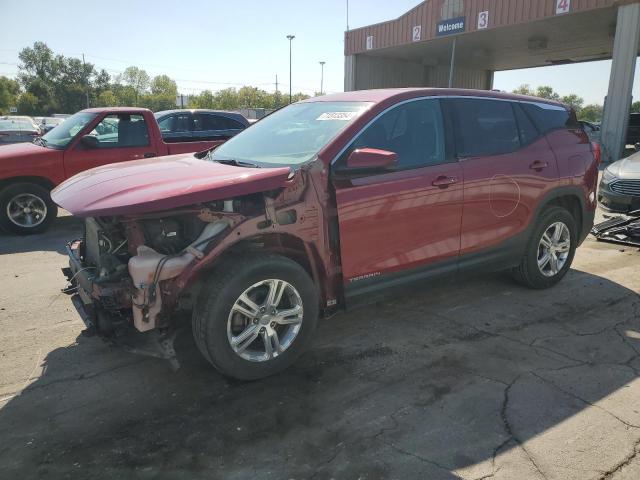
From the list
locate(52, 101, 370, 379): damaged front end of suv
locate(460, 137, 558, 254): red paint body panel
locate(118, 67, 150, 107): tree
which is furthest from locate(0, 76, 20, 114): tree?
locate(460, 137, 558, 254): red paint body panel

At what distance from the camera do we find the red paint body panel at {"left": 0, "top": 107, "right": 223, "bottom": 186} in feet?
24.0

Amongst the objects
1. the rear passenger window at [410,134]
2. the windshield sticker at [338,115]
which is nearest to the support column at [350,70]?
the rear passenger window at [410,134]

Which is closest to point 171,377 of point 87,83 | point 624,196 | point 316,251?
point 316,251

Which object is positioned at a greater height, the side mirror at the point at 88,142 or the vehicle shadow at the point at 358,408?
the side mirror at the point at 88,142

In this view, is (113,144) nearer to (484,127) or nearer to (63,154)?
(63,154)

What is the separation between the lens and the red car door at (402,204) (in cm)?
347

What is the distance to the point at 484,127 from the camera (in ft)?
14.2

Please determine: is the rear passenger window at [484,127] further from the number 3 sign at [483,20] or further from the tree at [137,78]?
the tree at [137,78]

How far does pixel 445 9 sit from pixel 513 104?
19597 millimetres

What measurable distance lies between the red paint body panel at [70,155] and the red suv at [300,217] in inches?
167

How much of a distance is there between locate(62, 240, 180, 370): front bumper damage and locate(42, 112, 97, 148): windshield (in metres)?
5.34

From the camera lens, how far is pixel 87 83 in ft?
282

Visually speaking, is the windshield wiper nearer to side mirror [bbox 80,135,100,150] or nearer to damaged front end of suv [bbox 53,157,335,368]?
damaged front end of suv [bbox 53,157,335,368]

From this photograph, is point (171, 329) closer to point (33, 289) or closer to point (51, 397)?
point (51, 397)
